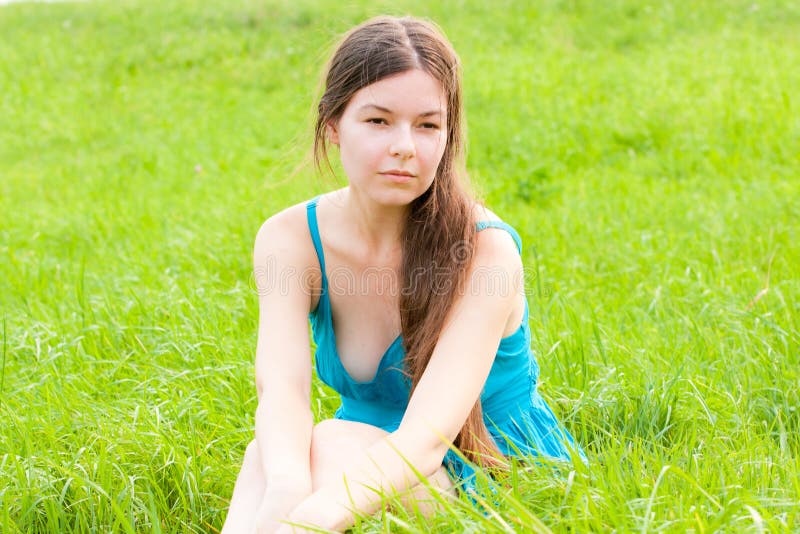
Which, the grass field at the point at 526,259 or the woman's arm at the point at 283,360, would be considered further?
the grass field at the point at 526,259

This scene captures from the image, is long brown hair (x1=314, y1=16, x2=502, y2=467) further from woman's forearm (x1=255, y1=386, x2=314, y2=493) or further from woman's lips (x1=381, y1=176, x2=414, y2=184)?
woman's forearm (x1=255, y1=386, x2=314, y2=493)

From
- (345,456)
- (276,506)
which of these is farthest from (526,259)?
(276,506)

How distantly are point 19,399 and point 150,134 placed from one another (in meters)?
5.94

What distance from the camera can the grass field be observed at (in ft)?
6.70

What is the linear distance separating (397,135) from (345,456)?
0.70 metres

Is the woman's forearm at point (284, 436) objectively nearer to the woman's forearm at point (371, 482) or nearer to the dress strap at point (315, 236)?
the woman's forearm at point (371, 482)

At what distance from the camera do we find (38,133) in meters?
8.76

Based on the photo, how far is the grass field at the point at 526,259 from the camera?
204 centimetres

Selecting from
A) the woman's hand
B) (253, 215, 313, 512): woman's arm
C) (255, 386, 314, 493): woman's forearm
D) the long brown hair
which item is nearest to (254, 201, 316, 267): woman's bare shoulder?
(253, 215, 313, 512): woman's arm

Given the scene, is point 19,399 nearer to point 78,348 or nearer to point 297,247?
point 78,348

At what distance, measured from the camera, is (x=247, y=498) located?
184 centimetres

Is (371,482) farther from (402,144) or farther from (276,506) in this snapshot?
(402,144)

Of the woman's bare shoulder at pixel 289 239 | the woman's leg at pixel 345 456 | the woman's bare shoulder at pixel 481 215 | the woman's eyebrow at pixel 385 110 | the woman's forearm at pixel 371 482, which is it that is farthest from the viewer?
the woman's bare shoulder at pixel 289 239

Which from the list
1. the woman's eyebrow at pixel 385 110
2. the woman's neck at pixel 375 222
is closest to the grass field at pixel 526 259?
the woman's neck at pixel 375 222
